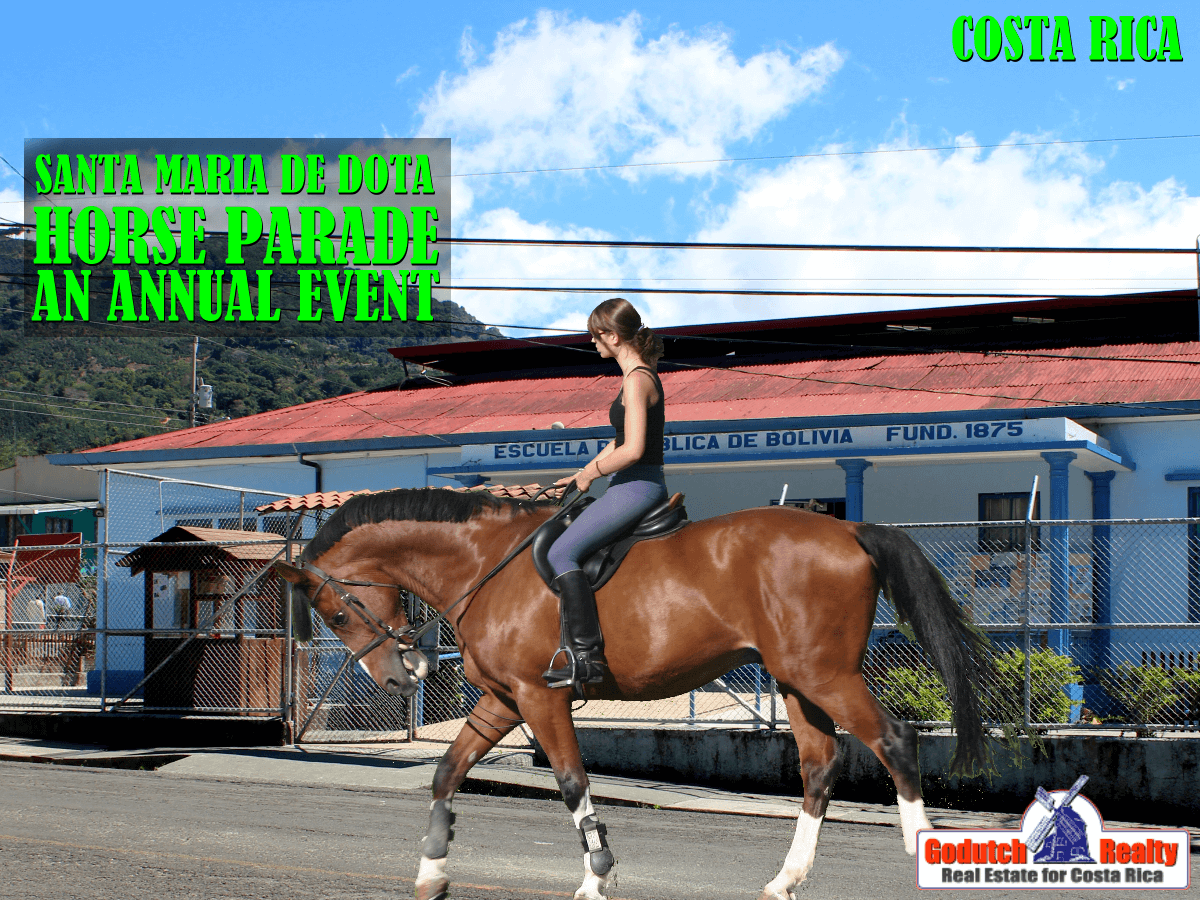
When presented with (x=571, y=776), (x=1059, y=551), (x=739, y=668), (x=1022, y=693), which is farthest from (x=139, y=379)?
(x=571, y=776)

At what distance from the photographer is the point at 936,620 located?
18.6ft

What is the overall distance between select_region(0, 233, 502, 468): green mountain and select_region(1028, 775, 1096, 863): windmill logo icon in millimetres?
58233

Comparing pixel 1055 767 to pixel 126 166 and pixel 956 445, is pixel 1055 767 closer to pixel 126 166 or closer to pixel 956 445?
pixel 956 445

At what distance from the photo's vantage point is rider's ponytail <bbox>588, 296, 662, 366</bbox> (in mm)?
5895

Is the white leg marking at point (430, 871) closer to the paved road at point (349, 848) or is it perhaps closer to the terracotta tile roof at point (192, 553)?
the paved road at point (349, 848)

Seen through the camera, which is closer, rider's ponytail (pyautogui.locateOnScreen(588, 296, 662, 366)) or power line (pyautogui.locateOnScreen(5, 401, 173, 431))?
rider's ponytail (pyautogui.locateOnScreen(588, 296, 662, 366))

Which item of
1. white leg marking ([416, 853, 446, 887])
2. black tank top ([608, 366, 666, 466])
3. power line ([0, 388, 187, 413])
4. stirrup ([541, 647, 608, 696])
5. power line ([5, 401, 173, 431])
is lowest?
white leg marking ([416, 853, 446, 887])

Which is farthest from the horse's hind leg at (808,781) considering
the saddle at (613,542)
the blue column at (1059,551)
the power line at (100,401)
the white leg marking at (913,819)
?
the power line at (100,401)

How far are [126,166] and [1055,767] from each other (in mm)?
18403

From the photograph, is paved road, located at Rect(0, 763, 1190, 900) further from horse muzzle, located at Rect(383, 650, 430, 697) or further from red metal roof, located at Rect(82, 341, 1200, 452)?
red metal roof, located at Rect(82, 341, 1200, 452)

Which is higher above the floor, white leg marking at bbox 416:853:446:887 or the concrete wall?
white leg marking at bbox 416:853:446:887

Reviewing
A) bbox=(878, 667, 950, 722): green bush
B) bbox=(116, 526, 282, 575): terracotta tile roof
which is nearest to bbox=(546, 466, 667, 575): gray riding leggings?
bbox=(878, 667, 950, 722): green bush

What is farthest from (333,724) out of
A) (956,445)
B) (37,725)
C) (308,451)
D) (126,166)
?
(126,166)

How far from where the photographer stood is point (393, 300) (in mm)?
20016
